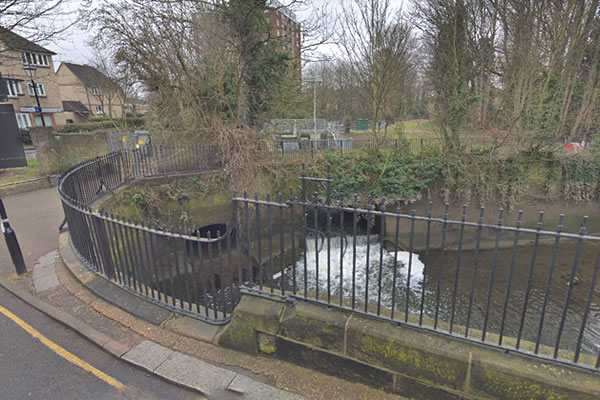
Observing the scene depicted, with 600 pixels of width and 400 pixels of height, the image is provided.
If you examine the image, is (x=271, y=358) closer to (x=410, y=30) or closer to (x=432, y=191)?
(x=432, y=191)

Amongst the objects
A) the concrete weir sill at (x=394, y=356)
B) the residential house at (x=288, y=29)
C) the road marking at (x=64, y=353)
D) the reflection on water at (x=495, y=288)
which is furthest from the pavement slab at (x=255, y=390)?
the residential house at (x=288, y=29)

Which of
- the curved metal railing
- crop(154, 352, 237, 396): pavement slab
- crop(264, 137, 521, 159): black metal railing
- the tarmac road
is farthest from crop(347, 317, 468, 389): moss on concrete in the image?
crop(264, 137, 521, 159): black metal railing

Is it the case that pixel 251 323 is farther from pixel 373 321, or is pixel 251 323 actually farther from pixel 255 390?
pixel 373 321

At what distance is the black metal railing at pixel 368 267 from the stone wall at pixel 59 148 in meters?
5.98

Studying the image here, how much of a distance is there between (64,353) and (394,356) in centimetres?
346

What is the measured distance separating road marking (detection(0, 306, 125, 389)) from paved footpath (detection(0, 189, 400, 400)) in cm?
2

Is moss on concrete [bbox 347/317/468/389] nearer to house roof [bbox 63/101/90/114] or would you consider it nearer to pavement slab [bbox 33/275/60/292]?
pavement slab [bbox 33/275/60/292]

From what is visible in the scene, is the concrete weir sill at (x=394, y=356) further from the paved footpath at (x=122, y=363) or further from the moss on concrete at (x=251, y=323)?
the paved footpath at (x=122, y=363)

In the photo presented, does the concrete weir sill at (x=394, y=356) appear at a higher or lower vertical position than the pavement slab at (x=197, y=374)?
higher

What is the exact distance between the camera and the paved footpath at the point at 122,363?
291 centimetres

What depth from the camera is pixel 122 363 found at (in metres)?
3.27

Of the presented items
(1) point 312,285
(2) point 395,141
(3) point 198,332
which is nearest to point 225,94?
(2) point 395,141

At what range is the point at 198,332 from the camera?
141 inches

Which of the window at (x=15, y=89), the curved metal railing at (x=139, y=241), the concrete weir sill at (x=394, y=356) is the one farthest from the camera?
the window at (x=15, y=89)
